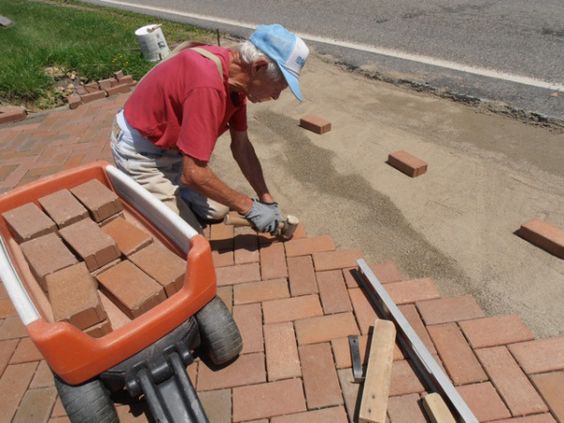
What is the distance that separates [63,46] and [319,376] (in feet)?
21.3

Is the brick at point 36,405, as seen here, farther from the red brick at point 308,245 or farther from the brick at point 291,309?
the red brick at point 308,245

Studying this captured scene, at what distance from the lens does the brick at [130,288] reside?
5.92 feet

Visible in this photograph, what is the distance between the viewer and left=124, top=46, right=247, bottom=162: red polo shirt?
2139 mm

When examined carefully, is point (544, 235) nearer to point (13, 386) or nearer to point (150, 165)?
point (150, 165)

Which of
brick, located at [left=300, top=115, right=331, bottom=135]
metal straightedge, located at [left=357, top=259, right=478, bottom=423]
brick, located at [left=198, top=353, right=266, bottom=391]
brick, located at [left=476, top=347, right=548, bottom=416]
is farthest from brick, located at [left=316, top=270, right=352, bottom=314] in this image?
brick, located at [left=300, top=115, right=331, bottom=135]

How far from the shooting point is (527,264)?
256 centimetres

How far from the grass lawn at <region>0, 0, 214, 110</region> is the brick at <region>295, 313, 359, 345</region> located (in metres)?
4.64

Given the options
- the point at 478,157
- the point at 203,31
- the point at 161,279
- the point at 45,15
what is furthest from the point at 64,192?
the point at 45,15

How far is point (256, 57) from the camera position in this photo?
2150mm

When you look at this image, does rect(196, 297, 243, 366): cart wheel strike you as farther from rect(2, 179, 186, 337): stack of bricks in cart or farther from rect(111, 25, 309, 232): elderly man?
rect(111, 25, 309, 232): elderly man

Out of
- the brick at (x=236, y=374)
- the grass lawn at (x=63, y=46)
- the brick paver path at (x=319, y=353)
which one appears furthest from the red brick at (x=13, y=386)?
the grass lawn at (x=63, y=46)

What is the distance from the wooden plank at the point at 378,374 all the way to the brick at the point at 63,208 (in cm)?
157

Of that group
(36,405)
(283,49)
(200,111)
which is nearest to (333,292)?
(200,111)

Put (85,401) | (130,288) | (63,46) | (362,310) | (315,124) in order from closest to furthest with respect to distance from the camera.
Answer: (85,401), (130,288), (362,310), (315,124), (63,46)
